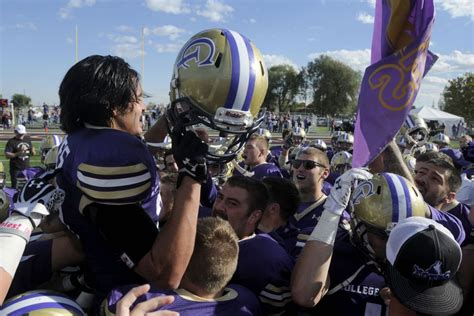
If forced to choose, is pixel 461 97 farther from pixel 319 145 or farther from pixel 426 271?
pixel 426 271

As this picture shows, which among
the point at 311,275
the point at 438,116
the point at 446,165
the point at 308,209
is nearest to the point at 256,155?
the point at 308,209

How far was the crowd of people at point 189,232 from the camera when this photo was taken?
5.69 feet

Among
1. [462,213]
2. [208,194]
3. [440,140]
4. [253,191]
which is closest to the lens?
[253,191]

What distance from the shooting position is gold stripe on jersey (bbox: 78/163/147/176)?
1686 millimetres

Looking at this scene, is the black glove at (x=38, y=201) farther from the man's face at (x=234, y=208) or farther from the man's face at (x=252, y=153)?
the man's face at (x=252, y=153)

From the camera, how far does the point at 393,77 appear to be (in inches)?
136

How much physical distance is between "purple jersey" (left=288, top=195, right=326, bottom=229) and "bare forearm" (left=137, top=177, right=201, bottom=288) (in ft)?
7.10

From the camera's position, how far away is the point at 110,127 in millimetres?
1900

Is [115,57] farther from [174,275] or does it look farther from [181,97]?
[174,275]

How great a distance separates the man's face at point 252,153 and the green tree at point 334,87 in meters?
63.2

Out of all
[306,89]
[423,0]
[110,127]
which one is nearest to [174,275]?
[110,127]

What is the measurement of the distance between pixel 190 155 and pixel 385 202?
3.88ft

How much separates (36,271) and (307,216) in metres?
2.51

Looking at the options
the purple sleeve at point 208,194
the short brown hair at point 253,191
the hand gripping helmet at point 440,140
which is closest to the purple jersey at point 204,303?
the short brown hair at point 253,191
